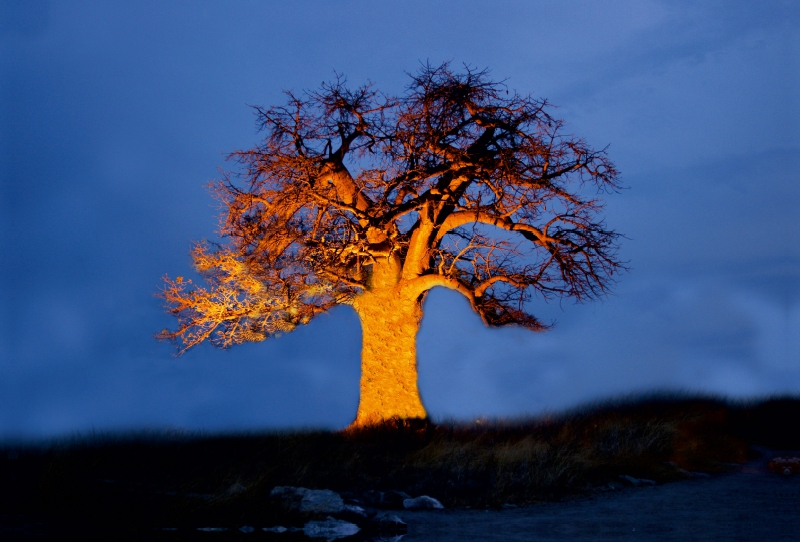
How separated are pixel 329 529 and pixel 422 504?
2052mm

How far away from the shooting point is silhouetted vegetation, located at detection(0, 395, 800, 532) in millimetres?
9059

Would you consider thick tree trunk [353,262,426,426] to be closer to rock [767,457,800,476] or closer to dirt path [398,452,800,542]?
dirt path [398,452,800,542]

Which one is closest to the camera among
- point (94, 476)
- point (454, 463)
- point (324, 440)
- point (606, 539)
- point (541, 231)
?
point (606, 539)

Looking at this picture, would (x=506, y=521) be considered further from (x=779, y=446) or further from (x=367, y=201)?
(x=779, y=446)

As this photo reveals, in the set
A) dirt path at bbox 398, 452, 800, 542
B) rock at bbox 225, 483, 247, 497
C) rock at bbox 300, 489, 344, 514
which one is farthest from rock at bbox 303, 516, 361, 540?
rock at bbox 225, 483, 247, 497

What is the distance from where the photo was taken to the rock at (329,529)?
27.3 feet

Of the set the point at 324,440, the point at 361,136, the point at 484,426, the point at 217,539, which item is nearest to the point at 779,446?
the point at 484,426

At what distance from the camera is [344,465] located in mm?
12234

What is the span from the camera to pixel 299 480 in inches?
427

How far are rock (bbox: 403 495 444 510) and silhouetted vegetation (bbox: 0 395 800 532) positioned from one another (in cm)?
23

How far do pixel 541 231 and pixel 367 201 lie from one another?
13.4 ft

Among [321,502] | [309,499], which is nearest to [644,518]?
[321,502]

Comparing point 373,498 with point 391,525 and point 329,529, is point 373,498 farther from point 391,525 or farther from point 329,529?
point 329,529

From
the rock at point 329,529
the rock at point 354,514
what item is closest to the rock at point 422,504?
the rock at point 354,514
